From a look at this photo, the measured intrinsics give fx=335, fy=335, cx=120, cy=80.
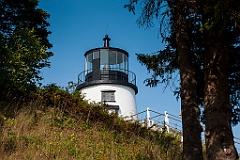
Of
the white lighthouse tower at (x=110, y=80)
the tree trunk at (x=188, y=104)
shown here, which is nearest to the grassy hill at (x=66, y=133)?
the tree trunk at (x=188, y=104)

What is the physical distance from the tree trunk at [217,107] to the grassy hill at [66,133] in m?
2.02

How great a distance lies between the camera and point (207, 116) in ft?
18.0

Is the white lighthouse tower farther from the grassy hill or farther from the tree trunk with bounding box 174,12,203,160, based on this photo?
the tree trunk with bounding box 174,12,203,160

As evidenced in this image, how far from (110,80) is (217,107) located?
693 inches

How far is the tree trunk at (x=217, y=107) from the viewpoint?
5129 millimetres

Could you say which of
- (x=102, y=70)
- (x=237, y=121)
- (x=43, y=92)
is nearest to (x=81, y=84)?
(x=102, y=70)

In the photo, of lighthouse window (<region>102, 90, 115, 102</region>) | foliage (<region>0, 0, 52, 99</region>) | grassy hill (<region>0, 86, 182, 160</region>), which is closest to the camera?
grassy hill (<region>0, 86, 182, 160</region>)

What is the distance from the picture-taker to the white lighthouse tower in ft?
74.7

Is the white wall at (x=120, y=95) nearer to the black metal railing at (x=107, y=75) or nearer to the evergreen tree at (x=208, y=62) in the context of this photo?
the black metal railing at (x=107, y=75)

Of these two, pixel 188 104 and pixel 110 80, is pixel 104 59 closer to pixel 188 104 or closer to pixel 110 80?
pixel 110 80

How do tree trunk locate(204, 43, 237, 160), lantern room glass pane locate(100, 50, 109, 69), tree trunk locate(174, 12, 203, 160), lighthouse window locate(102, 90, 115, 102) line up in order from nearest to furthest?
tree trunk locate(204, 43, 237, 160) → tree trunk locate(174, 12, 203, 160) → lighthouse window locate(102, 90, 115, 102) → lantern room glass pane locate(100, 50, 109, 69)

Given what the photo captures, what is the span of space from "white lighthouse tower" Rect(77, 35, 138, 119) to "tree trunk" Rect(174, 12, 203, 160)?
15404mm

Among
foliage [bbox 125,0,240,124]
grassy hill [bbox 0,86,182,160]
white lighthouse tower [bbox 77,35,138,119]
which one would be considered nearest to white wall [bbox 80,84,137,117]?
white lighthouse tower [bbox 77,35,138,119]

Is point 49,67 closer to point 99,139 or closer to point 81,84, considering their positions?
point 99,139
